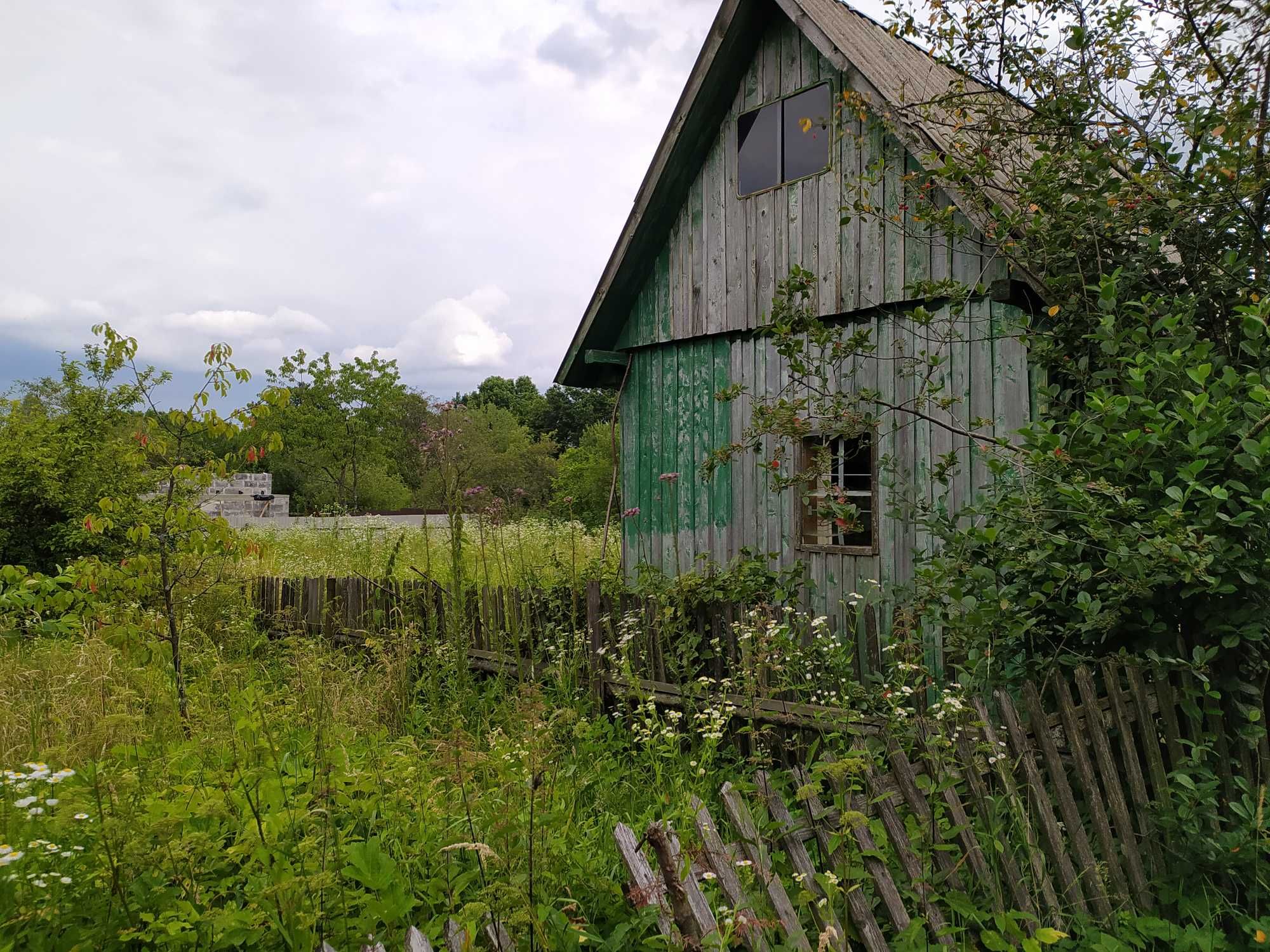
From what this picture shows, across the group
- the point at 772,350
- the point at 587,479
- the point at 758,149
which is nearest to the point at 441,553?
the point at 772,350

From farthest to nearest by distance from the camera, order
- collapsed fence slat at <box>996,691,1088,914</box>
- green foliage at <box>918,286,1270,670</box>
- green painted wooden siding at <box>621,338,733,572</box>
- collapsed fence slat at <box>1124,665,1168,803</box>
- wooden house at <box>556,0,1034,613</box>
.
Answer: green painted wooden siding at <box>621,338,733,572</box>, wooden house at <box>556,0,1034,613</box>, collapsed fence slat at <box>1124,665,1168,803</box>, green foliage at <box>918,286,1270,670</box>, collapsed fence slat at <box>996,691,1088,914</box>

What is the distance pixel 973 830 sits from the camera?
10.00 ft

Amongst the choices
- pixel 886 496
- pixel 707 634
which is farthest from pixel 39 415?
pixel 886 496

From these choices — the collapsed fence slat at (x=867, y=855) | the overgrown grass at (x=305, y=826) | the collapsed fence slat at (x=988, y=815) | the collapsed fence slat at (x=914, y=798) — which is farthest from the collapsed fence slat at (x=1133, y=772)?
the overgrown grass at (x=305, y=826)

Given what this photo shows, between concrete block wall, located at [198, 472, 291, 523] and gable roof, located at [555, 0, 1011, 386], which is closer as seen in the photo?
gable roof, located at [555, 0, 1011, 386]

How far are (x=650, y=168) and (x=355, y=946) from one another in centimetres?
670

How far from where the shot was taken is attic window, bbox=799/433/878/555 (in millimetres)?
6477

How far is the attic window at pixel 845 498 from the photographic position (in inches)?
255

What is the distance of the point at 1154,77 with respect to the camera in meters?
4.95

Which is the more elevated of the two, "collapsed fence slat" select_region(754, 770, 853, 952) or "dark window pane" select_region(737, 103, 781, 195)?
"dark window pane" select_region(737, 103, 781, 195)

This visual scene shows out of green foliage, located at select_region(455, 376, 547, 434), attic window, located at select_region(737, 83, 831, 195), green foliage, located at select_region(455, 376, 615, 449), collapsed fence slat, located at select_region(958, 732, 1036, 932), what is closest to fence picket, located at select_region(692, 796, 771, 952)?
collapsed fence slat, located at select_region(958, 732, 1036, 932)

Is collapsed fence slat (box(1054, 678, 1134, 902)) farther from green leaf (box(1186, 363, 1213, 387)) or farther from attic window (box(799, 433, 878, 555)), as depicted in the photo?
attic window (box(799, 433, 878, 555))

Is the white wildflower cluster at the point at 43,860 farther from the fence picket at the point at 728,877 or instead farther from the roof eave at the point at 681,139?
the roof eave at the point at 681,139

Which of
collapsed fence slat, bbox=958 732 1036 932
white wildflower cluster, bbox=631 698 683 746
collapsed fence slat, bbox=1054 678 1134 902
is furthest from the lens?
white wildflower cluster, bbox=631 698 683 746
